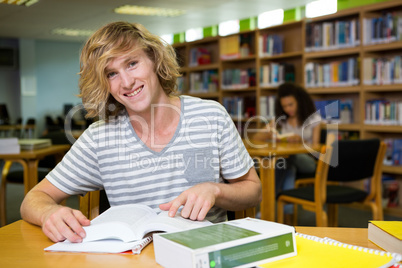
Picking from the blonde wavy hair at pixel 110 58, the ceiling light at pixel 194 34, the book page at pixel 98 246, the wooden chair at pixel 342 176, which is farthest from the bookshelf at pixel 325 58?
the ceiling light at pixel 194 34

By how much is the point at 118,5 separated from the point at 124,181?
612cm

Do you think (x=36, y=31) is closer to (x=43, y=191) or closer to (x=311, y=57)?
(x=311, y=57)

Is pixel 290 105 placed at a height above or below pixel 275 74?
below

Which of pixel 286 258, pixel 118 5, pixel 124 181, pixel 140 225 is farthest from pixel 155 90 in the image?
pixel 118 5

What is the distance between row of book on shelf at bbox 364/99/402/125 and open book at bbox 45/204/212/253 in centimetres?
357

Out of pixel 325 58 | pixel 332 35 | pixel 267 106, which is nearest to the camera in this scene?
pixel 332 35

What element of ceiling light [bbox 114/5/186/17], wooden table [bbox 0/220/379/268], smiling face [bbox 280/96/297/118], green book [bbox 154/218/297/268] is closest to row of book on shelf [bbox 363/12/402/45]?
smiling face [bbox 280/96/297/118]

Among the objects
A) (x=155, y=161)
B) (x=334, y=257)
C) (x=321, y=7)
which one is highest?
(x=321, y=7)

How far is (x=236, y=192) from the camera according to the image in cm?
120

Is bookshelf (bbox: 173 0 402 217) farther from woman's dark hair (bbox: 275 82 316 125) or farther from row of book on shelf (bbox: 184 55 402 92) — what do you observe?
woman's dark hair (bbox: 275 82 316 125)

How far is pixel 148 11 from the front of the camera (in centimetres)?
765

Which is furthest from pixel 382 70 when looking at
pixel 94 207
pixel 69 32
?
pixel 69 32

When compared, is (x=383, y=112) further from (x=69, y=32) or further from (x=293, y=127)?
(x=69, y=32)

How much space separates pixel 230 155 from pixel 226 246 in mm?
651
